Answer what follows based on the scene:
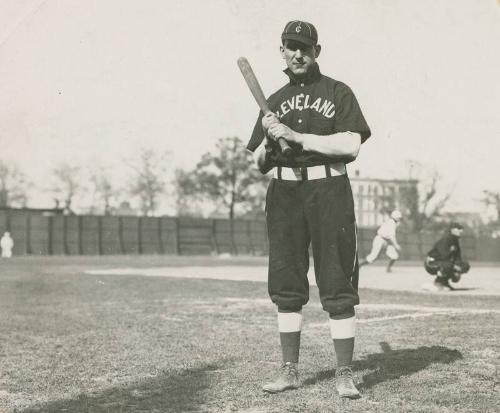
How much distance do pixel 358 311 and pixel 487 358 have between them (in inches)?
136

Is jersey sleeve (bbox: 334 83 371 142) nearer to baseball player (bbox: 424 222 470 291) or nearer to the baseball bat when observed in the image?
the baseball bat

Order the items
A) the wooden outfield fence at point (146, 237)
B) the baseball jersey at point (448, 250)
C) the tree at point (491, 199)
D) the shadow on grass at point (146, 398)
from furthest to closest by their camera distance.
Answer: the tree at point (491, 199), the wooden outfield fence at point (146, 237), the baseball jersey at point (448, 250), the shadow on grass at point (146, 398)

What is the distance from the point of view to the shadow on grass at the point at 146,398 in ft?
11.6

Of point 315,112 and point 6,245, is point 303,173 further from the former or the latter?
point 6,245

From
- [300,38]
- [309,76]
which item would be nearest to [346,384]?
[309,76]

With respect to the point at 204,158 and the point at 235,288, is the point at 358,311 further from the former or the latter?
the point at 204,158

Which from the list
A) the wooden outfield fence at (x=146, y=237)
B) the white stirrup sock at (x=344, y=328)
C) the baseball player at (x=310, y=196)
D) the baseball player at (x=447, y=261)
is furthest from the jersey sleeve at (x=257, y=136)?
the wooden outfield fence at (x=146, y=237)

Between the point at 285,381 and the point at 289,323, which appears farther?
the point at 289,323

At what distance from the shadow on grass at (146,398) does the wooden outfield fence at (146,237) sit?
1333 inches

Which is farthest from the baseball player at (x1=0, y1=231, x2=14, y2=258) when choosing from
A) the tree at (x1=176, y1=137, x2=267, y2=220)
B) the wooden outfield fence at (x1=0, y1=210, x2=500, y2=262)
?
the tree at (x1=176, y1=137, x2=267, y2=220)

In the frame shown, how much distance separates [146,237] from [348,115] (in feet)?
119

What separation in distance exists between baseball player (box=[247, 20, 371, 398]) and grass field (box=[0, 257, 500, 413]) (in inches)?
14.5

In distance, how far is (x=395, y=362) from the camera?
4.73 m

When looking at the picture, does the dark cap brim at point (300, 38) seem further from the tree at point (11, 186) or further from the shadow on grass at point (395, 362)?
the tree at point (11, 186)
